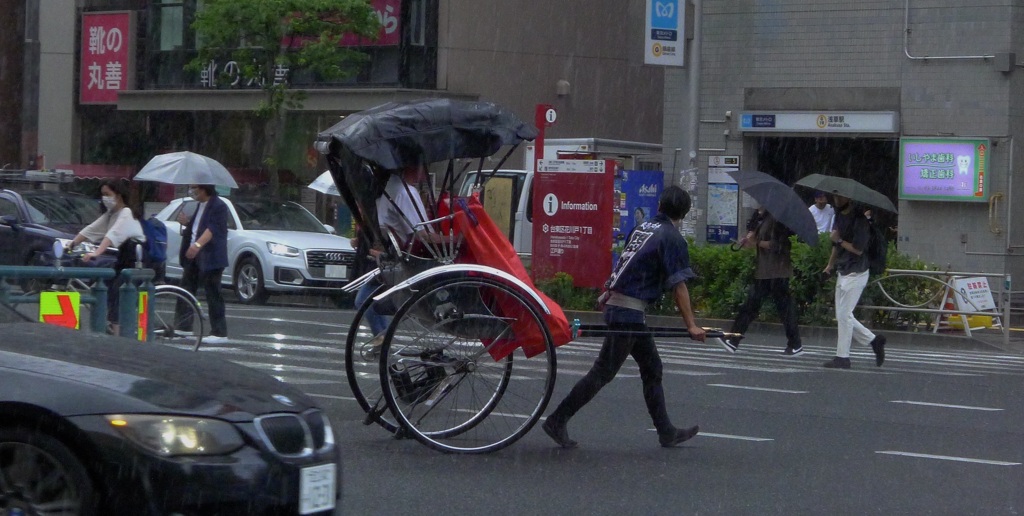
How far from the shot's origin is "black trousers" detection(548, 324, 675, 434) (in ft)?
26.9

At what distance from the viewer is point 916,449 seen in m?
8.72

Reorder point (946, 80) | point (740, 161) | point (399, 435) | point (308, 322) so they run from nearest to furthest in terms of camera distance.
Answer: point (399, 435)
point (308, 322)
point (946, 80)
point (740, 161)

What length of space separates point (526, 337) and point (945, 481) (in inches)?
97.1

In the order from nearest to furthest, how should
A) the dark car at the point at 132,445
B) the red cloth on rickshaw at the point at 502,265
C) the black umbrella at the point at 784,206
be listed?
the dark car at the point at 132,445 → the red cloth on rickshaw at the point at 502,265 → the black umbrella at the point at 784,206

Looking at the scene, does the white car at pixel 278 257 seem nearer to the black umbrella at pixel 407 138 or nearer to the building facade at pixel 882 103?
the building facade at pixel 882 103

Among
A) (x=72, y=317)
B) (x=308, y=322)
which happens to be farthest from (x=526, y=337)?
(x=308, y=322)

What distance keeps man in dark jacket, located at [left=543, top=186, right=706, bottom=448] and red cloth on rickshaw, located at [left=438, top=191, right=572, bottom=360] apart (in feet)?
1.11

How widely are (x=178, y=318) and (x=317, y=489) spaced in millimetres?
8304

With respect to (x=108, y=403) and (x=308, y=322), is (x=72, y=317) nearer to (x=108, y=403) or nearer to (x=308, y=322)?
(x=108, y=403)

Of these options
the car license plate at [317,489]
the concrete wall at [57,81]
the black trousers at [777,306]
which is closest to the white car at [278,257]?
the black trousers at [777,306]

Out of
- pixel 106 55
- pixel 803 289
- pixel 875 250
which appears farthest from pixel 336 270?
pixel 106 55

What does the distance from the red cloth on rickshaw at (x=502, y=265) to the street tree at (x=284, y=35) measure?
65.4ft

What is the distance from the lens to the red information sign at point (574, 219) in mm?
19344

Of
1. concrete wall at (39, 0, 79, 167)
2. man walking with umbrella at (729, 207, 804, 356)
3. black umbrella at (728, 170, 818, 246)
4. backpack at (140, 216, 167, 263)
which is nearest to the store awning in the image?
concrete wall at (39, 0, 79, 167)
